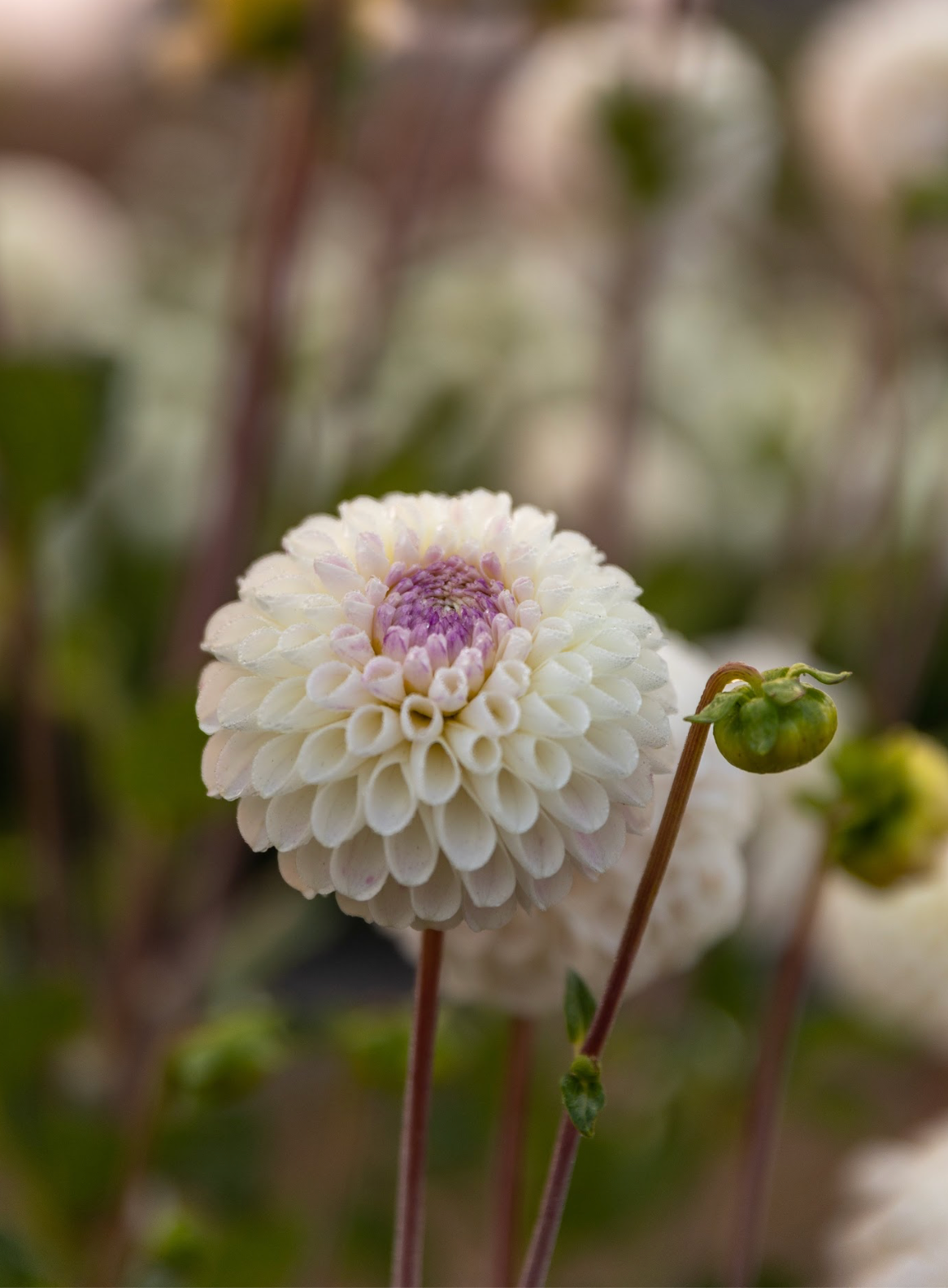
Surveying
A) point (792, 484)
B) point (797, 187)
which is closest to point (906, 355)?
point (792, 484)

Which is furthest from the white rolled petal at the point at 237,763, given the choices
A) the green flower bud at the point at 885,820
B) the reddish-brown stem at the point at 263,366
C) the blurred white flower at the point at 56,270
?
the blurred white flower at the point at 56,270

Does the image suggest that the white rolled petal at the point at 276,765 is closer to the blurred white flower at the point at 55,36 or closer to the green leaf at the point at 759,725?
the green leaf at the point at 759,725

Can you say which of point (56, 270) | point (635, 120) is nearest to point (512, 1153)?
point (635, 120)

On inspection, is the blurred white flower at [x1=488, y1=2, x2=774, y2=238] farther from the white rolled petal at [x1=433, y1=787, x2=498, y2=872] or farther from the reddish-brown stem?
the white rolled petal at [x1=433, y1=787, x2=498, y2=872]

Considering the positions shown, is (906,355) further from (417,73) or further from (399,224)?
(417,73)

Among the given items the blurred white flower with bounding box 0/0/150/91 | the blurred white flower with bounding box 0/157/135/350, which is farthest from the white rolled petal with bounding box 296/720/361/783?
the blurred white flower with bounding box 0/0/150/91
